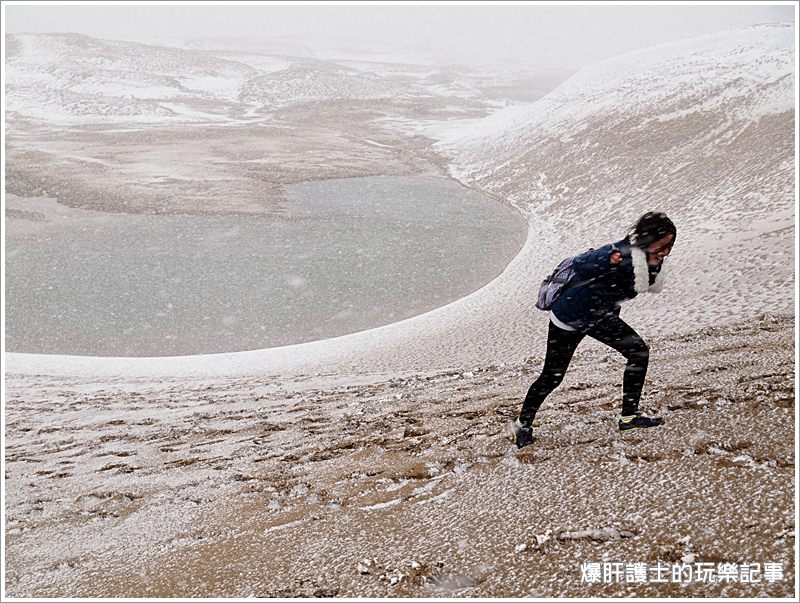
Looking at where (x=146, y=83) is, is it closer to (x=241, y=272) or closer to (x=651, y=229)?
(x=241, y=272)

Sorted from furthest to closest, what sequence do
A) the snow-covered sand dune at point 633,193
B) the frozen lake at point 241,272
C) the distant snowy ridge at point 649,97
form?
1. the distant snowy ridge at point 649,97
2. the frozen lake at point 241,272
3. the snow-covered sand dune at point 633,193

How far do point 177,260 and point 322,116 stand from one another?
106 feet

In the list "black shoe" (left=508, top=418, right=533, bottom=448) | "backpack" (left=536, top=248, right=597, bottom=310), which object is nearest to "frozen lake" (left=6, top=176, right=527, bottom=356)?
"black shoe" (left=508, top=418, right=533, bottom=448)

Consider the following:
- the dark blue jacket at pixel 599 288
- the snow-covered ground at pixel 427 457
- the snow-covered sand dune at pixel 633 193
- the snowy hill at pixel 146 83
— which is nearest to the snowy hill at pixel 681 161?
the snow-covered sand dune at pixel 633 193

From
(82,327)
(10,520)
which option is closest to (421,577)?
(10,520)

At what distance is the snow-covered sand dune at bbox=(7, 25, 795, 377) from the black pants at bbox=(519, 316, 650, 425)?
4.14 metres

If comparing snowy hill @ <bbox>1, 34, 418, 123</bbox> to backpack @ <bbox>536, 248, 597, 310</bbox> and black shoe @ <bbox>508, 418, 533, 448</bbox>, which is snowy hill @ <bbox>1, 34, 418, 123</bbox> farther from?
backpack @ <bbox>536, 248, 597, 310</bbox>

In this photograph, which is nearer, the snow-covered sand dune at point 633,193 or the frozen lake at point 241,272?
the snow-covered sand dune at point 633,193

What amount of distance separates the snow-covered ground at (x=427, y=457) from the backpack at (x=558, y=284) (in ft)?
4.14

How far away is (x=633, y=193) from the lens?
17031 millimetres

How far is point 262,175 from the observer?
2553 cm

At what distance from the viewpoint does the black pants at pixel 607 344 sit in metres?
3.94

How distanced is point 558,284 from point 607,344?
57 centimetres

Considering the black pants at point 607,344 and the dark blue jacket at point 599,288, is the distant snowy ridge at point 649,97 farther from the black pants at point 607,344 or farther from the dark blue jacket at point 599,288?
the dark blue jacket at point 599,288
